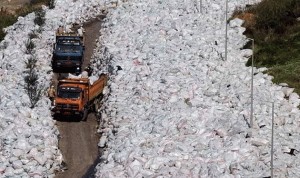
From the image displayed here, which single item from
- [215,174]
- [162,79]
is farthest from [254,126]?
[162,79]

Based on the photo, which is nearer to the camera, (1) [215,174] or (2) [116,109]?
(1) [215,174]

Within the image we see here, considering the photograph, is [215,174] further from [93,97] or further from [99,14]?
[99,14]

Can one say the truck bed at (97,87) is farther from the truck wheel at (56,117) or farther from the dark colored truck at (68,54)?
the dark colored truck at (68,54)

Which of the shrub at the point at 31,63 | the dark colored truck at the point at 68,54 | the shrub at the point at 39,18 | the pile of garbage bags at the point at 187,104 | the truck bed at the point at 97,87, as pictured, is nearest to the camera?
the pile of garbage bags at the point at 187,104

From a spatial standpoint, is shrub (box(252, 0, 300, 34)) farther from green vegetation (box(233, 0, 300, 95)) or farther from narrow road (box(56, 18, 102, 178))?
narrow road (box(56, 18, 102, 178))

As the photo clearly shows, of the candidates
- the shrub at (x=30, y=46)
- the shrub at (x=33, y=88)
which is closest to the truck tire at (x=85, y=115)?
the shrub at (x=33, y=88)

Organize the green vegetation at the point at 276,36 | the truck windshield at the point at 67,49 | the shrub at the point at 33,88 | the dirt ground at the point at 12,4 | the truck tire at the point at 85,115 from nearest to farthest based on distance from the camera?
the truck tire at the point at 85,115 < the shrub at the point at 33,88 < the green vegetation at the point at 276,36 < the truck windshield at the point at 67,49 < the dirt ground at the point at 12,4
